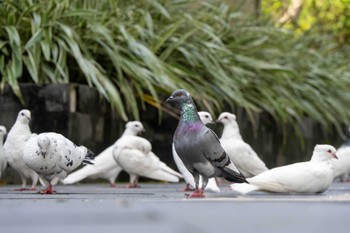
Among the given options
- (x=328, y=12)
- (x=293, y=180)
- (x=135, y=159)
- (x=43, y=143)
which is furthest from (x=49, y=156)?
(x=328, y=12)

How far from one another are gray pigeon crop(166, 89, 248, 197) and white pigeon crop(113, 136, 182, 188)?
2.12 m

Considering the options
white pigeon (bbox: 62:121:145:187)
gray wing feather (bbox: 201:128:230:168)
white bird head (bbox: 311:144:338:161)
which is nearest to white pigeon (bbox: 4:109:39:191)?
white pigeon (bbox: 62:121:145:187)

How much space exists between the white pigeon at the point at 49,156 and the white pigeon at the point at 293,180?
3.71 ft

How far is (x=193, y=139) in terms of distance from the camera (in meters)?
5.48

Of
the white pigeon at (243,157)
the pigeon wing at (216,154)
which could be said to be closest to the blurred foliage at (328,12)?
the white pigeon at (243,157)

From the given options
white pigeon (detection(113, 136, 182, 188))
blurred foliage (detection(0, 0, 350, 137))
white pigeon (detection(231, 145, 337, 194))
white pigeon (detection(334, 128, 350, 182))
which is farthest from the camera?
white pigeon (detection(334, 128, 350, 182))

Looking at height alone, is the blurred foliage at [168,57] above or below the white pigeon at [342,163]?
above

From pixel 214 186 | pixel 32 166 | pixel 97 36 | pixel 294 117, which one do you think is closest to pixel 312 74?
pixel 294 117

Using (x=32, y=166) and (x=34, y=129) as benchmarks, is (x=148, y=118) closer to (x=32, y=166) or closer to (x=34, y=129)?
(x=34, y=129)

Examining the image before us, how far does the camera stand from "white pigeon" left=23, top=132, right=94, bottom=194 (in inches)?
239

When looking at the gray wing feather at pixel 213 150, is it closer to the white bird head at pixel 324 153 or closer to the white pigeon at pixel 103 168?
the white bird head at pixel 324 153

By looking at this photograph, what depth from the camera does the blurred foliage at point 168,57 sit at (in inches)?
358

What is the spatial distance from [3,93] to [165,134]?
1975 mm

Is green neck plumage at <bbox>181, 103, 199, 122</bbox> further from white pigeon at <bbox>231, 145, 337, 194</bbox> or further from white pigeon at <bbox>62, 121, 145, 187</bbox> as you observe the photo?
white pigeon at <bbox>62, 121, 145, 187</bbox>
